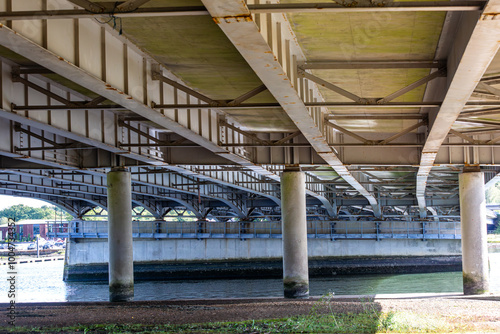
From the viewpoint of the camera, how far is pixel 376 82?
16047 millimetres

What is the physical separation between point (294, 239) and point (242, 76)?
1286 centimetres

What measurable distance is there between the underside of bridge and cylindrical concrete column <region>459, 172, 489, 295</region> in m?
1.00

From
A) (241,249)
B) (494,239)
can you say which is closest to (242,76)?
(241,249)

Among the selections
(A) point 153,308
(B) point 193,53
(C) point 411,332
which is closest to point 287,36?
(B) point 193,53

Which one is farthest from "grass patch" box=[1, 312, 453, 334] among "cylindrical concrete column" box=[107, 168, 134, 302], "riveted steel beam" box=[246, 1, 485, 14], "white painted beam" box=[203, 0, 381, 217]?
"cylindrical concrete column" box=[107, 168, 134, 302]

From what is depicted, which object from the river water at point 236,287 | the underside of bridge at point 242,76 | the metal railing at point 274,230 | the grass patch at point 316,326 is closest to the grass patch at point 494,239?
the river water at point 236,287

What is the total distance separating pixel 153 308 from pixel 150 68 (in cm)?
955

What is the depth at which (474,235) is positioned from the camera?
27094mm

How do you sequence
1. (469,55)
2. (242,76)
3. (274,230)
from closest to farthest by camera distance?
(469,55), (242,76), (274,230)

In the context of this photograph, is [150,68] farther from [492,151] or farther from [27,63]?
[492,151]

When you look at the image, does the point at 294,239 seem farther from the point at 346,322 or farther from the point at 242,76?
the point at 242,76

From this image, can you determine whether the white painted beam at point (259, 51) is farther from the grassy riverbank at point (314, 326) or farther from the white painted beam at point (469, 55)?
the grassy riverbank at point (314, 326)

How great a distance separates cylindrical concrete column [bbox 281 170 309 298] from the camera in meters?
27.1

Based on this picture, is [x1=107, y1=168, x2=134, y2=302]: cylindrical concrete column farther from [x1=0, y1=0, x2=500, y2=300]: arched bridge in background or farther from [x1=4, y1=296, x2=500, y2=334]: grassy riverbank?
[x1=4, y1=296, x2=500, y2=334]: grassy riverbank
